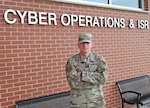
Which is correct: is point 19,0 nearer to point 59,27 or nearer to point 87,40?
point 59,27

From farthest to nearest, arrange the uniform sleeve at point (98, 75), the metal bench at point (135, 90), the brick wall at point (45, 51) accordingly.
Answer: the metal bench at point (135, 90)
the brick wall at point (45, 51)
the uniform sleeve at point (98, 75)

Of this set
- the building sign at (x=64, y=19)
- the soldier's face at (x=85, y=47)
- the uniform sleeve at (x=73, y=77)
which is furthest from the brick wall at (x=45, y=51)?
the soldier's face at (x=85, y=47)

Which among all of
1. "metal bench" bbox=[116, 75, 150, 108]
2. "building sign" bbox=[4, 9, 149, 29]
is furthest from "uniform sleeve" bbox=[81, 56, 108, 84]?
"metal bench" bbox=[116, 75, 150, 108]

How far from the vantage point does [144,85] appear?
6715mm

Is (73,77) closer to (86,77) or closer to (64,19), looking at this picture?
(86,77)

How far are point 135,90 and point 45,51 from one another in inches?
105

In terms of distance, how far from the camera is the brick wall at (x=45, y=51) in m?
4.04

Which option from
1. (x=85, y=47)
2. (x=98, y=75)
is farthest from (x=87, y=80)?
(x=85, y=47)

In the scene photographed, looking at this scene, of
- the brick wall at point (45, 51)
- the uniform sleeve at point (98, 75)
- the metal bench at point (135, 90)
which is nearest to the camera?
the uniform sleeve at point (98, 75)

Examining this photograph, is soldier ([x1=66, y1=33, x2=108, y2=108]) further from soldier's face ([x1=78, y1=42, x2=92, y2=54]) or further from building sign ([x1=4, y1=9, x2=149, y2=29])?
building sign ([x1=4, y1=9, x2=149, y2=29])

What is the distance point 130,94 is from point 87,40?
3.25 meters

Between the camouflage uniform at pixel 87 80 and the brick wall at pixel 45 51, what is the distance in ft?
3.82

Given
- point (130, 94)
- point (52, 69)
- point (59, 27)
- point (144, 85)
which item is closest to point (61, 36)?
point (59, 27)

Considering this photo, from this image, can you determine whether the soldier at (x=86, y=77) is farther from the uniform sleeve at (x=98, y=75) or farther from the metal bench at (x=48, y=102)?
the metal bench at (x=48, y=102)
